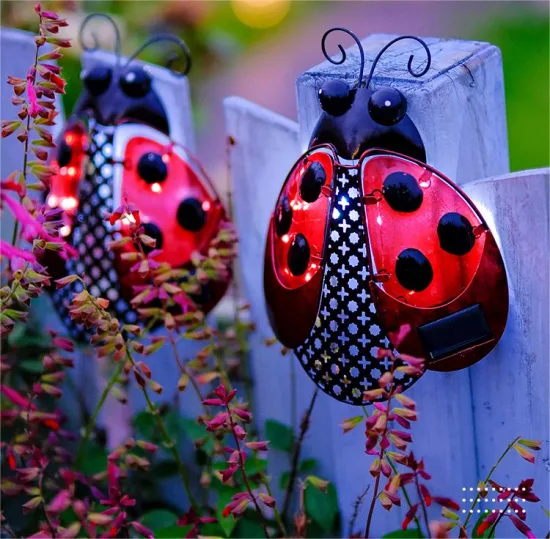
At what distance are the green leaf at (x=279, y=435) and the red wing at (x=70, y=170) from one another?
1.84 feet

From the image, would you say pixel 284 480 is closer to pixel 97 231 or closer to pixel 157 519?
pixel 157 519

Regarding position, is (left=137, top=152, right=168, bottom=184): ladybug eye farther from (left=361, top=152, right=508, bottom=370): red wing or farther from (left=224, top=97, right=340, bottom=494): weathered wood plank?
(left=361, top=152, right=508, bottom=370): red wing

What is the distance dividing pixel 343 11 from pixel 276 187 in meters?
3.17

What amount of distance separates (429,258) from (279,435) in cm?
68

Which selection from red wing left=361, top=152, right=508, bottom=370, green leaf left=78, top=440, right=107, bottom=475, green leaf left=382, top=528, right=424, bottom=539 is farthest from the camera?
green leaf left=78, top=440, right=107, bottom=475

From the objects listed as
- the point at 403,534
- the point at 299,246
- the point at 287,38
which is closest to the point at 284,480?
the point at 403,534

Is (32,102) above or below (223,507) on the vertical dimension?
above

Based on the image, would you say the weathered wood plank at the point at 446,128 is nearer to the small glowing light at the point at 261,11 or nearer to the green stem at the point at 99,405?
the green stem at the point at 99,405

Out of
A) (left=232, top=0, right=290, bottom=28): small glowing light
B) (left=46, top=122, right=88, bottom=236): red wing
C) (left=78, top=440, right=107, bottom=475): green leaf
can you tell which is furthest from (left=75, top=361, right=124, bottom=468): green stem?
(left=232, top=0, right=290, bottom=28): small glowing light

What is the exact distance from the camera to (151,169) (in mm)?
1750

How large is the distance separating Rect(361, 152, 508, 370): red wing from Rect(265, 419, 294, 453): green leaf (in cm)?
56

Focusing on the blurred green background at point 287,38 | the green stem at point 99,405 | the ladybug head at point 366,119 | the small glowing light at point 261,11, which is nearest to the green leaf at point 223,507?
the green stem at point 99,405

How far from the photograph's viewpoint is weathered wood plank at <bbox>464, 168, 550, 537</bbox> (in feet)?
4.71

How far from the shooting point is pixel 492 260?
1.41m
